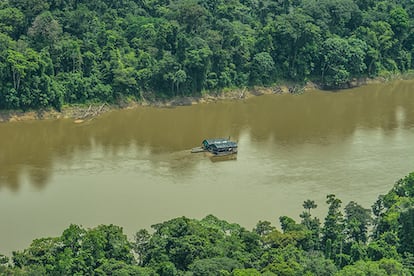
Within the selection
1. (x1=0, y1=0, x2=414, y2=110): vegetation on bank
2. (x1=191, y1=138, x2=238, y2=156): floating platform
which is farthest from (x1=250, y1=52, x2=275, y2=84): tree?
(x1=191, y1=138, x2=238, y2=156): floating platform

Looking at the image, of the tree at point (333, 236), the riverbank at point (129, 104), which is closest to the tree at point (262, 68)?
the riverbank at point (129, 104)

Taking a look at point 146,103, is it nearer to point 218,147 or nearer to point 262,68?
point 262,68

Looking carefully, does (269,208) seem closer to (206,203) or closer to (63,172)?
(206,203)

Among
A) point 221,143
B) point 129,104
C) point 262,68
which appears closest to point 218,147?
point 221,143

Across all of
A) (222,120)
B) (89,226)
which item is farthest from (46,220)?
(222,120)

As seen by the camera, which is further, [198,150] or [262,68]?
[262,68]

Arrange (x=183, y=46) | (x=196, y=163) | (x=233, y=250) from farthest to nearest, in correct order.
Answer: (x=183, y=46)
(x=196, y=163)
(x=233, y=250)

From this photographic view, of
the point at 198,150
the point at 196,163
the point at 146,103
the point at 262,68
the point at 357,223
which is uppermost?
the point at 262,68
